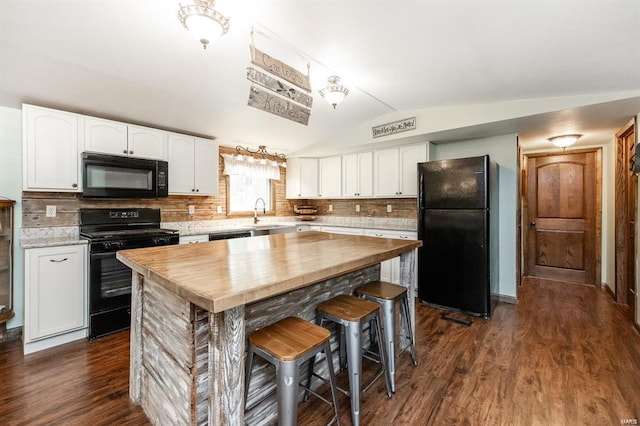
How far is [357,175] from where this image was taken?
4.73 meters

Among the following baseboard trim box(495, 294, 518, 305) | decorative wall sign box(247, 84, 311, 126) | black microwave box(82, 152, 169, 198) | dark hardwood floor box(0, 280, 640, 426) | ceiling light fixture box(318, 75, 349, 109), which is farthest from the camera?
baseboard trim box(495, 294, 518, 305)

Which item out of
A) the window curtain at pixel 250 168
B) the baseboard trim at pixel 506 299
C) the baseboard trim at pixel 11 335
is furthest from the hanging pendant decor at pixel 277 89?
the baseboard trim at pixel 506 299

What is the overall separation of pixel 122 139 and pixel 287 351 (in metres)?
3.07

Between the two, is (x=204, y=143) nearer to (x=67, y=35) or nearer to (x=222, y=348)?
(x=67, y=35)

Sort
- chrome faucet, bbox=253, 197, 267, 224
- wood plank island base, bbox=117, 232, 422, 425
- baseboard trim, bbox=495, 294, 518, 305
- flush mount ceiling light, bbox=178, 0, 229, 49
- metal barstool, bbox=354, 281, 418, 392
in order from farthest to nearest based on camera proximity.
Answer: chrome faucet, bbox=253, 197, 267, 224, baseboard trim, bbox=495, 294, 518, 305, metal barstool, bbox=354, 281, 418, 392, flush mount ceiling light, bbox=178, 0, 229, 49, wood plank island base, bbox=117, 232, 422, 425

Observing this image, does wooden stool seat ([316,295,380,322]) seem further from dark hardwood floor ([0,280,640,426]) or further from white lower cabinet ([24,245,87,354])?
white lower cabinet ([24,245,87,354])

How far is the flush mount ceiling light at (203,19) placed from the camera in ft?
4.72

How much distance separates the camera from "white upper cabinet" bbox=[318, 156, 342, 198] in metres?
4.96

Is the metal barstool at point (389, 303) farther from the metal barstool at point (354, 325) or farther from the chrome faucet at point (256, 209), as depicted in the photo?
the chrome faucet at point (256, 209)

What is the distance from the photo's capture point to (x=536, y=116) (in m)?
2.92

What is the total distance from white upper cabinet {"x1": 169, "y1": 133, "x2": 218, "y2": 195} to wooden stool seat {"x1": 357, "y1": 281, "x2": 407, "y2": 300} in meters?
2.71

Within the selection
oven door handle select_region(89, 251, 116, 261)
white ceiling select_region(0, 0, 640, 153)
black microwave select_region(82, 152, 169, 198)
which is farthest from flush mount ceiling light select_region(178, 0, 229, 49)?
oven door handle select_region(89, 251, 116, 261)

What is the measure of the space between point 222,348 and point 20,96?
3081 mm

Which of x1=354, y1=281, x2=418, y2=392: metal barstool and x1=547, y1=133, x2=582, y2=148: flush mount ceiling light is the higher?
x1=547, y1=133, x2=582, y2=148: flush mount ceiling light
